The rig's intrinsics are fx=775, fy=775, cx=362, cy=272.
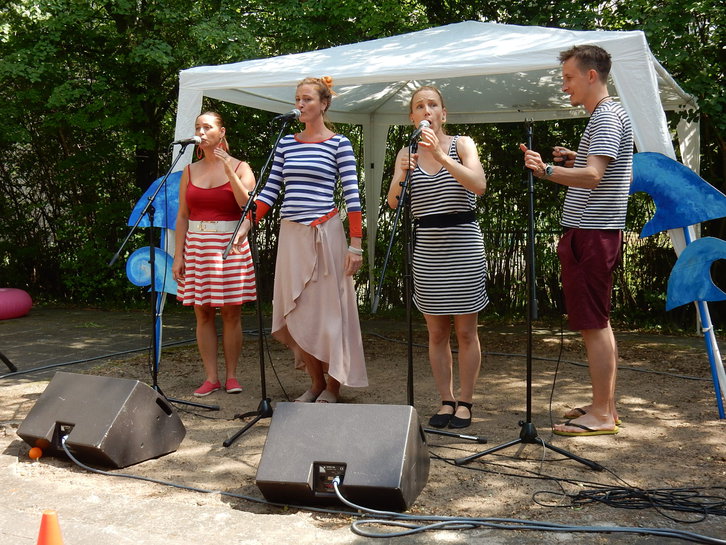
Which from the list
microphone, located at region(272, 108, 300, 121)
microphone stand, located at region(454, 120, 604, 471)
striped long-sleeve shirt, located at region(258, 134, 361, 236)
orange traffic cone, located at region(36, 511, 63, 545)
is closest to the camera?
orange traffic cone, located at region(36, 511, 63, 545)

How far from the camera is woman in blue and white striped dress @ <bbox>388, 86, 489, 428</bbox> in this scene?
149 inches

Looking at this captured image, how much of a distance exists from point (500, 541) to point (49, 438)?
210 cm

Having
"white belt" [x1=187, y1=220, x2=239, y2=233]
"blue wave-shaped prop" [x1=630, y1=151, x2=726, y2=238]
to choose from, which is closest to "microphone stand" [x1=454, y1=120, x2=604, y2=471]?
"blue wave-shaped prop" [x1=630, y1=151, x2=726, y2=238]

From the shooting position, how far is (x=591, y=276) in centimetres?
368

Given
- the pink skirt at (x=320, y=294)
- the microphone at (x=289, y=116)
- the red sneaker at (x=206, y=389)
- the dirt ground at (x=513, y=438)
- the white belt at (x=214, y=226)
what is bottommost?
the dirt ground at (x=513, y=438)

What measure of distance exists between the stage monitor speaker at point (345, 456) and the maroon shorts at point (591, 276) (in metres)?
1.14

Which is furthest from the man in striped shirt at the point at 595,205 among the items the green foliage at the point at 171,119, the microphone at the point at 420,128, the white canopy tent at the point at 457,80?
the green foliage at the point at 171,119

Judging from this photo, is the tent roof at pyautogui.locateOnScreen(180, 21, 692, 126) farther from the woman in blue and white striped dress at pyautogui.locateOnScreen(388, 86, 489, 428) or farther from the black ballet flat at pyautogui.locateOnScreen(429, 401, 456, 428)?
the black ballet flat at pyautogui.locateOnScreen(429, 401, 456, 428)

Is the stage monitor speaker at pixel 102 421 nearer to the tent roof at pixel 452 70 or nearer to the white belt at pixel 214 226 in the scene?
the white belt at pixel 214 226

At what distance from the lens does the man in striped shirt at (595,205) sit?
3602 mm

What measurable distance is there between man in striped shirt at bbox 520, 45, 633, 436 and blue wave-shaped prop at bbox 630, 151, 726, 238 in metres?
0.39

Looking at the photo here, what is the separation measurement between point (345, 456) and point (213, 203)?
2124mm

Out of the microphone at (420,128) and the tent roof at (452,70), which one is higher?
the tent roof at (452,70)

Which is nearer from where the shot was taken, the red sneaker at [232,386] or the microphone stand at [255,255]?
the microphone stand at [255,255]
